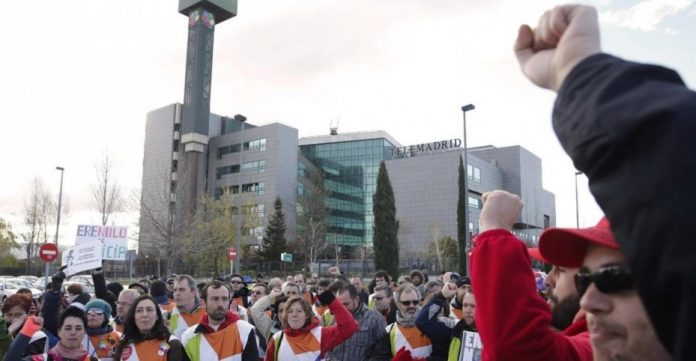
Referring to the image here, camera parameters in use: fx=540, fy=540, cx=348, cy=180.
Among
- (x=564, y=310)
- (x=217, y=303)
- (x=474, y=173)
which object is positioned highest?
(x=474, y=173)

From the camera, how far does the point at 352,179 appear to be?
90.4 meters

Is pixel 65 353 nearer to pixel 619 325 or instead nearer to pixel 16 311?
pixel 16 311

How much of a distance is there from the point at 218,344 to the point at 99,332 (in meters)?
2.17

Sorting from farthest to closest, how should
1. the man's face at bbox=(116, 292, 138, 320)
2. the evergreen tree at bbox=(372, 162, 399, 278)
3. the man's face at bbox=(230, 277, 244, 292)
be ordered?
the evergreen tree at bbox=(372, 162, 399, 278)
the man's face at bbox=(230, 277, 244, 292)
the man's face at bbox=(116, 292, 138, 320)

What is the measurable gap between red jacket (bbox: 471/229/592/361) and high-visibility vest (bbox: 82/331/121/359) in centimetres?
648

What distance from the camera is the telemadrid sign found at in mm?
77444

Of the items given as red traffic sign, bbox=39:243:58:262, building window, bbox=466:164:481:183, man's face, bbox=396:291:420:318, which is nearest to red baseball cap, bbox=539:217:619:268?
man's face, bbox=396:291:420:318

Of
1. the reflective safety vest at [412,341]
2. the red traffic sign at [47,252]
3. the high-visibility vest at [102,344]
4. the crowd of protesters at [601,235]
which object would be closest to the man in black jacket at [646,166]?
the crowd of protesters at [601,235]

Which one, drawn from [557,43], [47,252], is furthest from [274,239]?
[557,43]

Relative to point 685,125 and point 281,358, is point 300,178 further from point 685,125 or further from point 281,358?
point 685,125

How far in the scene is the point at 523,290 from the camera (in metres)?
1.81

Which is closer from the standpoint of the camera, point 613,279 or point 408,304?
point 613,279

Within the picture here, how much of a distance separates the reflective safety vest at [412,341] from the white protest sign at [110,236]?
9048 mm

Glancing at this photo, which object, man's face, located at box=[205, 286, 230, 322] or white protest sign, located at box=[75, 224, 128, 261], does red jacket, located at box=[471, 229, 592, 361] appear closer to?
man's face, located at box=[205, 286, 230, 322]
